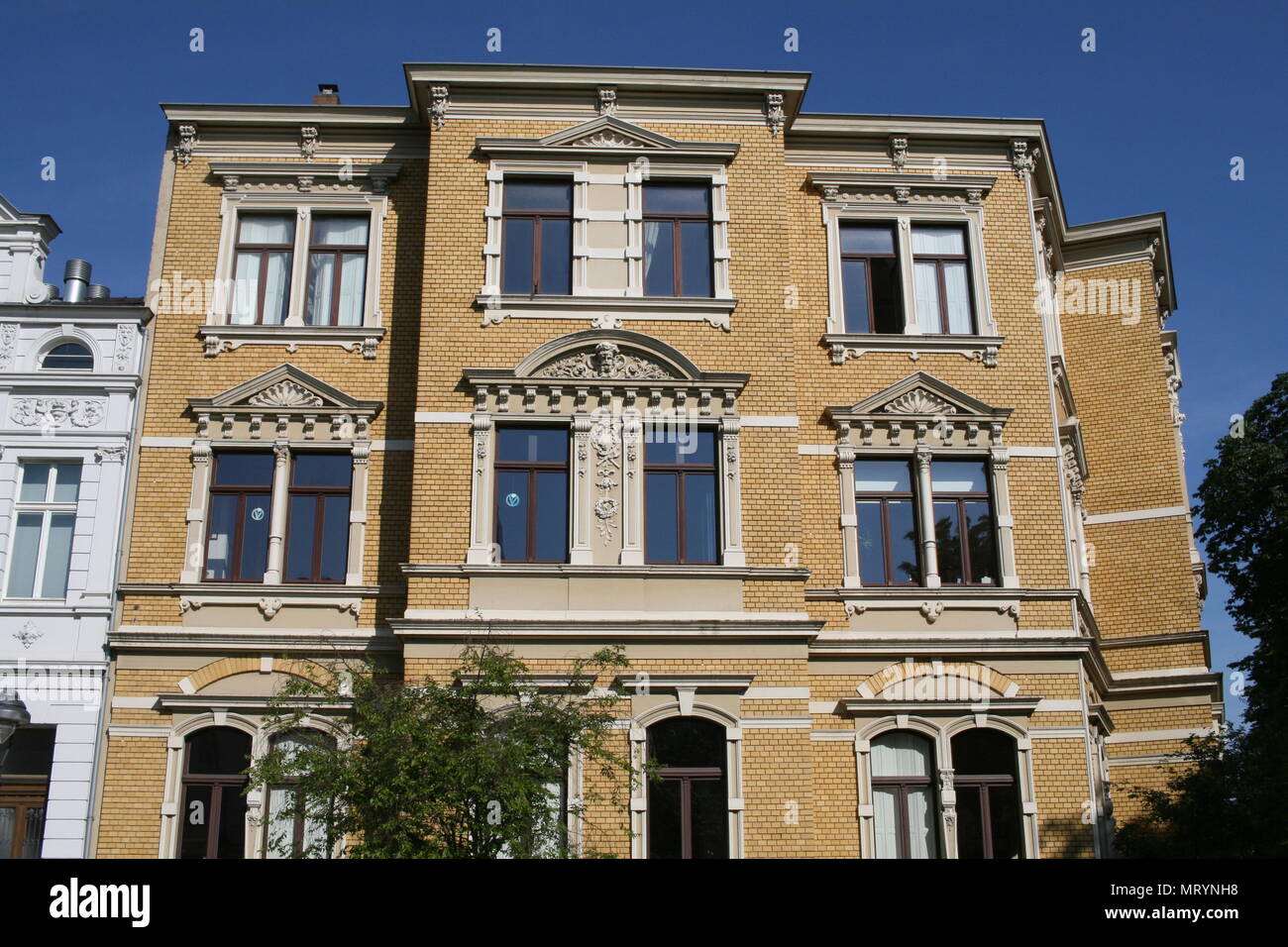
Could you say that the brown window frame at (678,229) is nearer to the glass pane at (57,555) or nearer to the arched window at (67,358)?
the arched window at (67,358)

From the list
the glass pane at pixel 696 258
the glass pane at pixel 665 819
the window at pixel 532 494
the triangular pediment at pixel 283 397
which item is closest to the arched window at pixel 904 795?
the glass pane at pixel 665 819

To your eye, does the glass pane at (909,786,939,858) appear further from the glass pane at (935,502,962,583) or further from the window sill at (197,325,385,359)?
the window sill at (197,325,385,359)

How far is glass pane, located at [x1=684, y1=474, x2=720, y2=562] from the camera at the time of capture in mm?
18047

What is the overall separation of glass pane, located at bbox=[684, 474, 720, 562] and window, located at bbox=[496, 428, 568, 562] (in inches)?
67.2

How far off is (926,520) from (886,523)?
23.2 inches

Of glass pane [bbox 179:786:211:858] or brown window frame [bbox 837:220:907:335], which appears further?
brown window frame [bbox 837:220:907:335]

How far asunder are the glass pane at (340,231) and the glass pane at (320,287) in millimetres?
275

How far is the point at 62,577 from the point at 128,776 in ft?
10.1

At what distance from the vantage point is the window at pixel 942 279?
20203mm

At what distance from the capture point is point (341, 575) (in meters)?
18.5

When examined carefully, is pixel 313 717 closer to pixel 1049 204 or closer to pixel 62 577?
pixel 62 577

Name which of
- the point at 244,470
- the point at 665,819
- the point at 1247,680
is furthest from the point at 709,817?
the point at 1247,680

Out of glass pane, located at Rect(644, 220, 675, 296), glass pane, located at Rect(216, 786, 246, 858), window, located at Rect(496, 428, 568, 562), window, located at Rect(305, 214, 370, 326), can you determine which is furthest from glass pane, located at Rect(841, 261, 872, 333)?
glass pane, located at Rect(216, 786, 246, 858)
